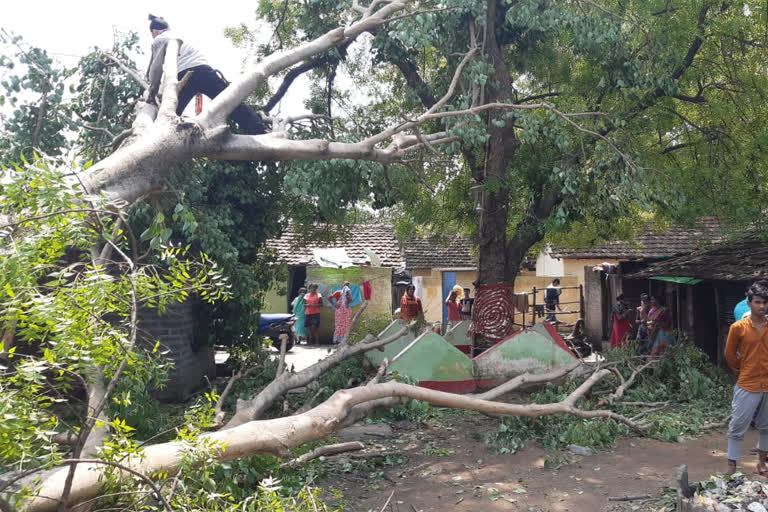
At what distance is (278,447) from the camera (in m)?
4.93

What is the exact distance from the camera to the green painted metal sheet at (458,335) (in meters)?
12.5

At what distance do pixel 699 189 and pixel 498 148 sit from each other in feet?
10.7

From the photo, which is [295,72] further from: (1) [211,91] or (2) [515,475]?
(2) [515,475]

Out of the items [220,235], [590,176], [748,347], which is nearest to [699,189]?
[590,176]

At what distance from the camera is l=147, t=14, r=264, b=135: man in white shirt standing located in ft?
27.0

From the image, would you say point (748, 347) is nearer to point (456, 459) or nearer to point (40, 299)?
point (456, 459)

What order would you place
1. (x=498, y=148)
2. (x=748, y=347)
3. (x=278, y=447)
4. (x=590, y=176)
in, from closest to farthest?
(x=278, y=447), (x=748, y=347), (x=590, y=176), (x=498, y=148)

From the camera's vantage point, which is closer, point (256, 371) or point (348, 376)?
point (348, 376)

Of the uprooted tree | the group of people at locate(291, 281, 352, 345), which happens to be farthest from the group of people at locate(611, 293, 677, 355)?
the group of people at locate(291, 281, 352, 345)

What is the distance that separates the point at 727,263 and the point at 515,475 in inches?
243

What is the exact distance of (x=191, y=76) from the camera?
363 inches

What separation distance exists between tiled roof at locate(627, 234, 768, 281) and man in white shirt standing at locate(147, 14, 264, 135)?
7605mm

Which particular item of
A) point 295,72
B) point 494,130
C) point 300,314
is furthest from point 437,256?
point 494,130

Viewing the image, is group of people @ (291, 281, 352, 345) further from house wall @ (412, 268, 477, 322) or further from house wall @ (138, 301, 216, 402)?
house wall @ (138, 301, 216, 402)
